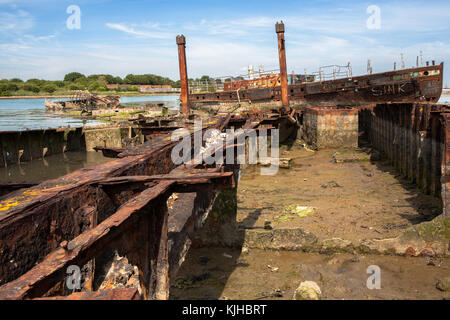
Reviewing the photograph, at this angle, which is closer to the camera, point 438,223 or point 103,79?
point 438,223

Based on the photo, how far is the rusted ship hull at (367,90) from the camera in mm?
21098

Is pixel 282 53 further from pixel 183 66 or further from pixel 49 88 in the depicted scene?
pixel 49 88

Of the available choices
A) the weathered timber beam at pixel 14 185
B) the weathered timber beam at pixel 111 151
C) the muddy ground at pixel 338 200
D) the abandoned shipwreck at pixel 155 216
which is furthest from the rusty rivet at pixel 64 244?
the muddy ground at pixel 338 200

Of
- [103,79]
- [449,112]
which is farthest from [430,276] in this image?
[103,79]

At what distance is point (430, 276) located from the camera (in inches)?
204

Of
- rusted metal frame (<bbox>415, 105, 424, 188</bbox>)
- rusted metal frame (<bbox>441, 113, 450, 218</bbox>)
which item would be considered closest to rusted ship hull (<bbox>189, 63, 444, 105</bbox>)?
rusted metal frame (<bbox>415, 105, 424, 188</bbox>)

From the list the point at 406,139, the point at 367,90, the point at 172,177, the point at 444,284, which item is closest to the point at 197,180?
the point at 172,177

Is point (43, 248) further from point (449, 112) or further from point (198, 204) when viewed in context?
point (449, 112)

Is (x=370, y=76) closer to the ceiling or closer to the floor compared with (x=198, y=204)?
closer to the ceiling

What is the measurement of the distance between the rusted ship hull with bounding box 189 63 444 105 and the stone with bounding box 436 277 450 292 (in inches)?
649

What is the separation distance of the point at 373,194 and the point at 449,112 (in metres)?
3.24

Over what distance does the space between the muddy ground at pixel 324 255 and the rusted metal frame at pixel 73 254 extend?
3.29 m

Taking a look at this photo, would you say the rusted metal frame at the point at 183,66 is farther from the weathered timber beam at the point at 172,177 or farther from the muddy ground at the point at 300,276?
the weathered timber beam at the point at 172,177

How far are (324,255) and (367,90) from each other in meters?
20.2
